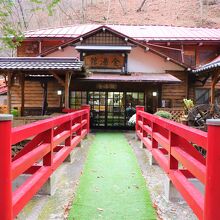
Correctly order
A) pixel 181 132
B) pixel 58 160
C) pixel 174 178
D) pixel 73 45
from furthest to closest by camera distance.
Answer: pixel 73 45 < pixel 58 160 < pixel 174 178 < pixel 181 132

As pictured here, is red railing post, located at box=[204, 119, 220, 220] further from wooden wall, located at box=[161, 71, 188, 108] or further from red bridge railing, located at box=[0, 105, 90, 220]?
wooden wall, located at box=[161, 71, 188, 108]

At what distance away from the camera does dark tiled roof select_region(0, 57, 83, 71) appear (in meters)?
10.9

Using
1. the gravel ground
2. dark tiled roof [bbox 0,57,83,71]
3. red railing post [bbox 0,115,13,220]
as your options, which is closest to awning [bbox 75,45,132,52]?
dark tiled roof [bbox 0,57,83,71]

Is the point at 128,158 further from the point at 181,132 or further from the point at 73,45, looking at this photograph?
the point at 73,45

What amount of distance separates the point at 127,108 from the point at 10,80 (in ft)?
20.6

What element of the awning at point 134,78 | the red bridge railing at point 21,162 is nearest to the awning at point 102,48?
the awning at point 134,78

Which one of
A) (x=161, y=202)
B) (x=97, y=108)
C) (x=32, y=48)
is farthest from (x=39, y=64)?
(x=161, y=202)

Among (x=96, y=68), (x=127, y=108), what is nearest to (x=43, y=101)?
(x=96, y=68)

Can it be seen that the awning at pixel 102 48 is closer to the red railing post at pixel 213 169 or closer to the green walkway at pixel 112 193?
the green walkway at pixel 112 193

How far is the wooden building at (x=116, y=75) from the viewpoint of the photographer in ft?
49.2

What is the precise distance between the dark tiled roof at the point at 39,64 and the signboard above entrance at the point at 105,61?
384cm

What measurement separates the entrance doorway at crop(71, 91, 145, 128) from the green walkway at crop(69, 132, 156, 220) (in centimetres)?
906

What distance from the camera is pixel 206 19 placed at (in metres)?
39.6

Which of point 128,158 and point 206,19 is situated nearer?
point 128,158
